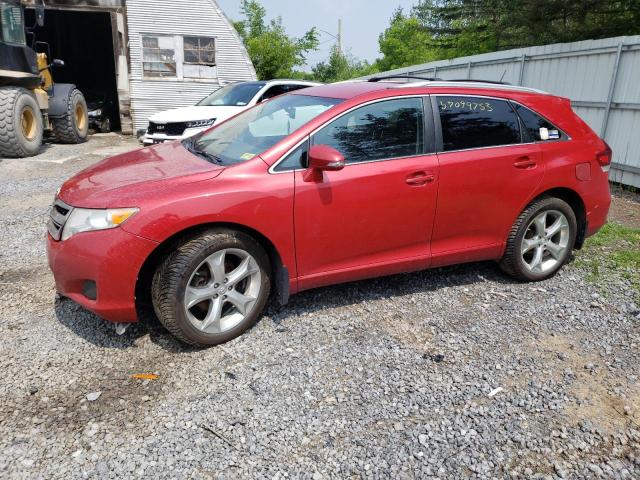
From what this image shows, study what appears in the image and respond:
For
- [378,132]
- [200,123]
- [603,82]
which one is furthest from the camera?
[200,123]

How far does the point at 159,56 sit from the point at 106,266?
14.4 meters

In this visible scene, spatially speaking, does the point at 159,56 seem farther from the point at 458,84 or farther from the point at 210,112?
the point at 458,84

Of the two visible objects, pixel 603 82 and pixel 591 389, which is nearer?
pixel 591 389

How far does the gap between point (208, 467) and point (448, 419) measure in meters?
1.26

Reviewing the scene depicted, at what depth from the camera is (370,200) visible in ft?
11.7

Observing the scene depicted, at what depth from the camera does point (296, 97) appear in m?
4.25

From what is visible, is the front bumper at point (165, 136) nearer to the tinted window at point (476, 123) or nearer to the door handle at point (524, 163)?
the tinted window at point (476, 123)

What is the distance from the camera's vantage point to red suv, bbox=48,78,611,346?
122 inches

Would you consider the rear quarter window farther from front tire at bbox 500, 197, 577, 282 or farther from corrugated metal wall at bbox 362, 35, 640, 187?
corrugated metal wall at bbox 362, 35, 640, 187

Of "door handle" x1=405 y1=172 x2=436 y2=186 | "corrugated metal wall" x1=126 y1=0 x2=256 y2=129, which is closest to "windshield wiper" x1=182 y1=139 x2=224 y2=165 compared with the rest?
"door handle" x1=405 y1=172 x2=436 y2=186

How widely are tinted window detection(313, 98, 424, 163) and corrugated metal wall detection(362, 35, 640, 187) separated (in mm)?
3481

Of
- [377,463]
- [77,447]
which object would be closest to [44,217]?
[77,447]

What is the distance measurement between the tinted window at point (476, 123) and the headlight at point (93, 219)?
91.3 inches

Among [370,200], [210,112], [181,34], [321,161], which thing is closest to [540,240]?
[370,200]
